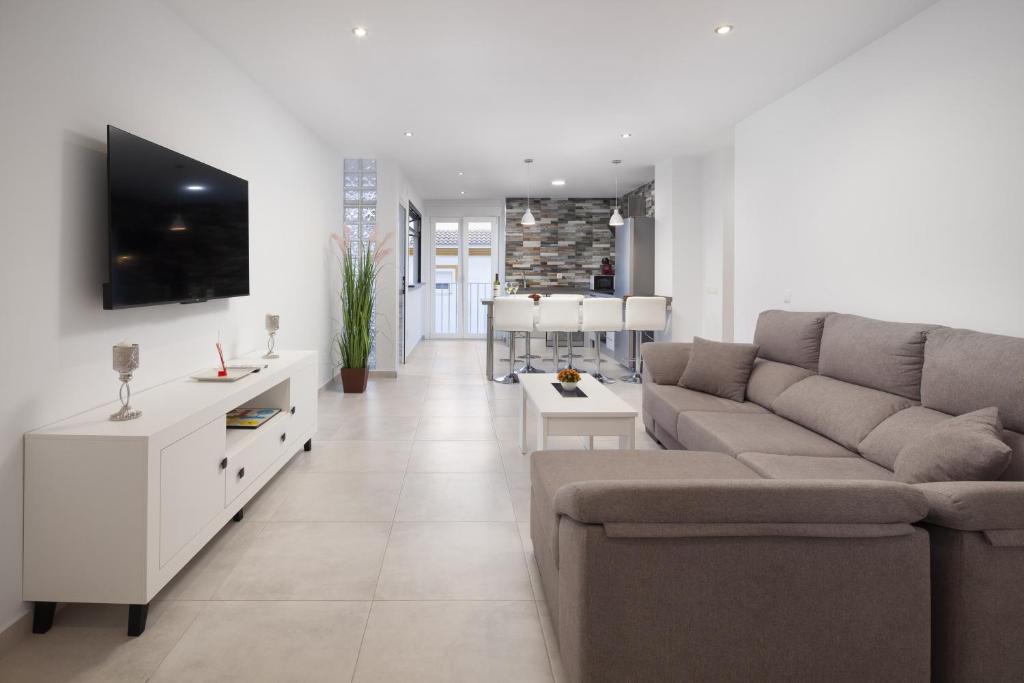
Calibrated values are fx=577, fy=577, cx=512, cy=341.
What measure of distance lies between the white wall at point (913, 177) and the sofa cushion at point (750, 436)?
0.90m

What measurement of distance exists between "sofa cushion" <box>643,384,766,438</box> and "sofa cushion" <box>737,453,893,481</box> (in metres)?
0.88

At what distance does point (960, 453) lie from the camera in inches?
69.0

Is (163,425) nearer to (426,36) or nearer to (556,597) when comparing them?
(556,597)

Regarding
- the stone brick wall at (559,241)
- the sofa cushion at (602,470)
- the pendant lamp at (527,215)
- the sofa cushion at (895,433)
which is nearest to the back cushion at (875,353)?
the sofa cushion at (895,433)

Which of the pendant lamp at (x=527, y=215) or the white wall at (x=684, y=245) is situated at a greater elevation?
the pendant lamp at (x=527, y=215)

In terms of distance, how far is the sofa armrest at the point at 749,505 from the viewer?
4.27ft

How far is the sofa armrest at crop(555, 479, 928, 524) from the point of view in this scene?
4.27 feet

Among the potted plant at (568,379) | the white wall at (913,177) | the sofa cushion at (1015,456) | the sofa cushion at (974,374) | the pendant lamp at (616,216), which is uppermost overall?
the pendant lamp at (616,216)

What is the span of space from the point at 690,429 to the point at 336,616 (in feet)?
6.48

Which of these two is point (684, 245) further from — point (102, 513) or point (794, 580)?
point (102, 513)

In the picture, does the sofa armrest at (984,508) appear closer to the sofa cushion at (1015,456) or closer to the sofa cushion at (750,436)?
the sofa cushion at (1015,456)

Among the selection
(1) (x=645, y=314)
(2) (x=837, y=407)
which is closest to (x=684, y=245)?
(1) (x=645, y=314)

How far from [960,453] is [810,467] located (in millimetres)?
573

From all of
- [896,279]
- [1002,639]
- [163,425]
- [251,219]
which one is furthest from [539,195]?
[1002,639]
